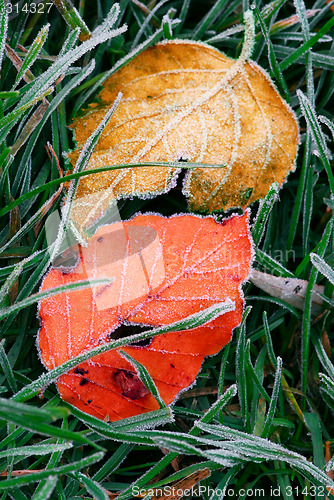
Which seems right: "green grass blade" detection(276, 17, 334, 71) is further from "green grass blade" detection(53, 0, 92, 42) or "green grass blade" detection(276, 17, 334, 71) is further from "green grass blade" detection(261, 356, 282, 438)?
"green grass blade" detection(261, 356, 282, 438)

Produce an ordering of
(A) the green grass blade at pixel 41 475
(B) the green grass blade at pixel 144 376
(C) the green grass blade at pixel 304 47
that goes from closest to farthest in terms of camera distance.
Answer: (A) the green grass blade at pixel 41 475, (B) the green grass blade at pixel 144 376, (C) the green grass blade at pixel 304 47

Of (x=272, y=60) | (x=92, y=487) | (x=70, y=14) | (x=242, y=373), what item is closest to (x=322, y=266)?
(x=242, y=373)

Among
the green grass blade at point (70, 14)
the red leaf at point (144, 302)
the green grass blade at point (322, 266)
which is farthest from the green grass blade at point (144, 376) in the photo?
the green grass blade at point (70, 14)

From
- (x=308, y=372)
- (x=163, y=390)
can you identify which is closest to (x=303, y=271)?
(x=308, y=372)

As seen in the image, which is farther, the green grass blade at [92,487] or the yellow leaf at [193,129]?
the yellow leaf at [193,129]

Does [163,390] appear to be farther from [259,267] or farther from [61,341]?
[259,267]

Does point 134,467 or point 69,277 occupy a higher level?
point 69,277

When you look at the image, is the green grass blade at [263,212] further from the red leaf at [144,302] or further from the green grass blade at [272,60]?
the green grass blade at [272,60]
